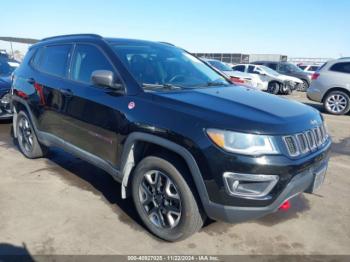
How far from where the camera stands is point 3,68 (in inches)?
Result: 336

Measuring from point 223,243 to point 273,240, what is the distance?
49 centimetres

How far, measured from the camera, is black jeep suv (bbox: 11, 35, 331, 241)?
2674mm

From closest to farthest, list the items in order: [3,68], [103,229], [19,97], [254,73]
Answer: [103,229]
[19,97]
[3,68]
[254,73]

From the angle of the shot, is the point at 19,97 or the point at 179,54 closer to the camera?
the point at 179,54

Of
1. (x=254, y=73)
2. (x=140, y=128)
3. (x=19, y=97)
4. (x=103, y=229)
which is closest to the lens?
(x=140, y=128)

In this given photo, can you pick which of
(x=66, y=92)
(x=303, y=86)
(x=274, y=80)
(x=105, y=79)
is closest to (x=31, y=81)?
(x=66, y=92)

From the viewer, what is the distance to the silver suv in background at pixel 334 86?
35.0ft

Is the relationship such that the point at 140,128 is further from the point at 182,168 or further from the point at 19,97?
the point at 19,97

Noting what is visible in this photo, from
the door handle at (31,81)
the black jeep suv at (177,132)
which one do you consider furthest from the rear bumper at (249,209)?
the door handle at (31,81)

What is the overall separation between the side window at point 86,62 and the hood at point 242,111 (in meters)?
0.90

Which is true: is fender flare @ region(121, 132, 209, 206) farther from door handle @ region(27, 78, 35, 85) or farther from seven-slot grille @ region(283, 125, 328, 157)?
door handle @ region(27, 78, 35, 85)

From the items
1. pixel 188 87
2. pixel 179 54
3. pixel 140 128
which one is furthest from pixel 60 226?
pixel 179 54

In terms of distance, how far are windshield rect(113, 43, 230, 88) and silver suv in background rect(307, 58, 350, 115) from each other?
25.3ft

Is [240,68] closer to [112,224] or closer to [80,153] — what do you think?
[80,153]
